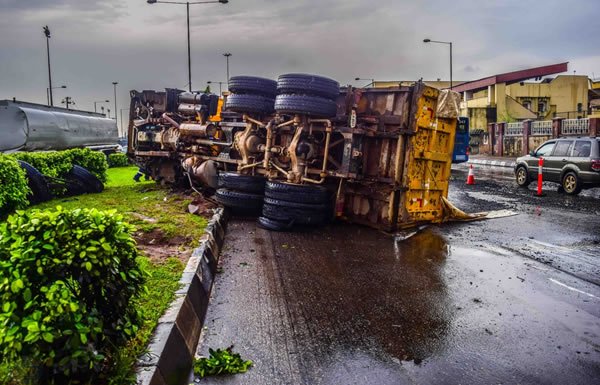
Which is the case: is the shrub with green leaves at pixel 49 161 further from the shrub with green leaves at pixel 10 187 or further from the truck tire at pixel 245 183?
the truck tire at pixel 245 183

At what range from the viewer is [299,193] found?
8.38 m

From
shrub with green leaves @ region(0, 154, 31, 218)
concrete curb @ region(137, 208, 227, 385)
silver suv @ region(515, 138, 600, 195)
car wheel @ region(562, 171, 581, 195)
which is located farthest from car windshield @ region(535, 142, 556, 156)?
shrub with green leaves @ region(0, 154, 31, 218)

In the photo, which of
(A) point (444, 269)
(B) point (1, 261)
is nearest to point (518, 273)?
(A) point (444, 269)

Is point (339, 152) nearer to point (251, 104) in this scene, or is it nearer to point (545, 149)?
point (251, 104)

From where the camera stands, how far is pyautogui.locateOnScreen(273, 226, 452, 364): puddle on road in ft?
13.2

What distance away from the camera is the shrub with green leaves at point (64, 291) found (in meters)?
A: 2.57

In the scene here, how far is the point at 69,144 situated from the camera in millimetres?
24141

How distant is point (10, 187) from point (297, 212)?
5.20 meters

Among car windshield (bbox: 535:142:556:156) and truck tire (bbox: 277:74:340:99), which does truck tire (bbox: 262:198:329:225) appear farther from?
car windshield (bbox: 535:142:556:156)

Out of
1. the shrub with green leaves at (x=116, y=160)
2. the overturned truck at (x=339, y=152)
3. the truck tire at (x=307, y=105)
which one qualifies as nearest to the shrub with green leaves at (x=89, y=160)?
the overturned truck at (x=339, y=152)

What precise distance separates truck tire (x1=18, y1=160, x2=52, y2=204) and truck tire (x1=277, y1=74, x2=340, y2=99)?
19.8 ft

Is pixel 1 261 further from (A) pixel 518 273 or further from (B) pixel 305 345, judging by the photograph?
(A) pixel 518 273

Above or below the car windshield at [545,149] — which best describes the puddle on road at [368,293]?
below

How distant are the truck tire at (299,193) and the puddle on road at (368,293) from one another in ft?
2.14
